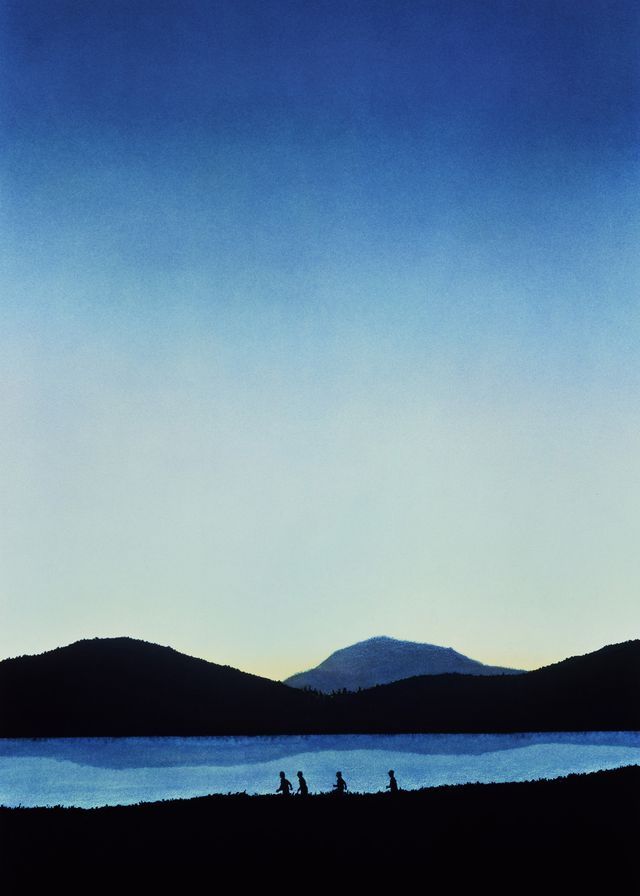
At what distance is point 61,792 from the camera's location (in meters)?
65.0

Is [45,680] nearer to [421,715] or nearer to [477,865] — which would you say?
[421,715]

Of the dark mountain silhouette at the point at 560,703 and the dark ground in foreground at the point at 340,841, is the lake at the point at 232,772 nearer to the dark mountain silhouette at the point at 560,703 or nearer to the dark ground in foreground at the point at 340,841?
the dark ground in foreground at the point at 340,841

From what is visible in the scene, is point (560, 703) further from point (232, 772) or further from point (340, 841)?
point (340, 841)

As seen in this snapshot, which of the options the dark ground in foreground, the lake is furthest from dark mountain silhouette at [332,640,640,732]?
the dark ground in foreground

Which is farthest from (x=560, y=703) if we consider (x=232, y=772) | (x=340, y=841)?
(x=340, y=841)

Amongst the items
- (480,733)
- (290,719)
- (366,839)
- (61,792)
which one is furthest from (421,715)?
(366,839)

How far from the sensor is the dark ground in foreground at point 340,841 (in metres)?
17.8

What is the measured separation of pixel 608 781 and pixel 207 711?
171 meters

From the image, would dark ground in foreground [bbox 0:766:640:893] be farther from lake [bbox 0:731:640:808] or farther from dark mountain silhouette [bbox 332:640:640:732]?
dark mountain silhouette [bbox 332:640:640:732]

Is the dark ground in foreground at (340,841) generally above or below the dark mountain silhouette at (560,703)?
below

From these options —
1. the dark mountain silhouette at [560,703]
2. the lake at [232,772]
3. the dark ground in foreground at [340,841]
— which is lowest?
the dark ground in foreground at [340,841]

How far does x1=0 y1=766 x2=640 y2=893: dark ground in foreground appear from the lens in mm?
17797

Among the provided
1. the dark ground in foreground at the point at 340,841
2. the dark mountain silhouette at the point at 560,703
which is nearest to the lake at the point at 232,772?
the dark ground in foreground at the point at 340,841

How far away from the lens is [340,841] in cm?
2198
